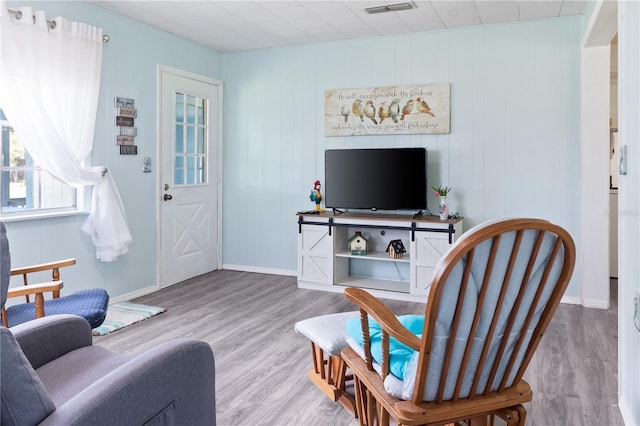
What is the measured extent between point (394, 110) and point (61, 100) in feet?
9.44

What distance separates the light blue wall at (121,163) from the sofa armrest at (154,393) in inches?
102

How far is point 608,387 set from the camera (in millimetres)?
2752

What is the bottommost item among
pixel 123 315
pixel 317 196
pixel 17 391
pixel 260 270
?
pixel 123 315

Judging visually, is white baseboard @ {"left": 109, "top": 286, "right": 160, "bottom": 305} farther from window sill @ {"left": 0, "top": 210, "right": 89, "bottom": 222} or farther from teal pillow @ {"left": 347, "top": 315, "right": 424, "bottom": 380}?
teal pillow @ {"left": 347, "top": 315, "right": 424, "bottom": 380}

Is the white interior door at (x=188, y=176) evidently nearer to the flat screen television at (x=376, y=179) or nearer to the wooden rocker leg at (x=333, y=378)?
the flat screen television at (x=376, y=179)

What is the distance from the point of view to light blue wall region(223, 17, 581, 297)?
4.50m

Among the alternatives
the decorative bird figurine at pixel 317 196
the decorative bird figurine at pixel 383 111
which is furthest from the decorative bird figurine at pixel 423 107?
the decorative bird figurine at pixel 317 196

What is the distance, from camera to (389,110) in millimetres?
5023

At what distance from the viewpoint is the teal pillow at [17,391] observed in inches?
47.0

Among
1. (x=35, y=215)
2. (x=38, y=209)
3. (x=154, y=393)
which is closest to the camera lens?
(x=154, y=393)

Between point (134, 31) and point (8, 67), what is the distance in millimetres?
1372

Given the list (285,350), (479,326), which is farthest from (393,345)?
(285,350)

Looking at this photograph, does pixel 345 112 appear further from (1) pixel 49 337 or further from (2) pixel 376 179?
→ (1) pixel 49 337

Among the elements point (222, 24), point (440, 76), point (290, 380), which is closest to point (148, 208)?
point (222, 24)
